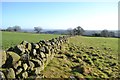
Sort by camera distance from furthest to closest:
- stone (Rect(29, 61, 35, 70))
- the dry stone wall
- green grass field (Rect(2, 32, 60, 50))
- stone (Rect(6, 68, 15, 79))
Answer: green grass field (Rect(2, 32, 60, 50)) → stone (Rect(29, 61, 35, 70)) → the dry stone wall → stone (Rect(6, 68, 15, 79))

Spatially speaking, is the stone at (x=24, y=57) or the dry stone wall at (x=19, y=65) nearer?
the dry stone wall at (x=19, y=65)

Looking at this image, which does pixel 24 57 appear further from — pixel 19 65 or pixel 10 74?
pixel 10 74

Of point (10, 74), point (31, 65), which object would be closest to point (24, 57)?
point (31, 65)

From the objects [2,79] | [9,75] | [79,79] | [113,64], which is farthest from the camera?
[113,64]

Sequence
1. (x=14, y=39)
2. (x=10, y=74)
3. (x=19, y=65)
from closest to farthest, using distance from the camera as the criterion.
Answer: (x=10, y=74) < (x=19, y=65) < (x=14, y=39)

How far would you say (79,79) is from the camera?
34.3 ft

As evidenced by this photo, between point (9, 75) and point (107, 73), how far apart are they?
274 inches

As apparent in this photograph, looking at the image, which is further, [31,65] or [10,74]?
[31,65]

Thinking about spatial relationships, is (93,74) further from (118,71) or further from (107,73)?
(118,71)

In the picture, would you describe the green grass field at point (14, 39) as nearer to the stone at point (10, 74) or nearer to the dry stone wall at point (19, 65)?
the dry stone wall at point (19, 65)

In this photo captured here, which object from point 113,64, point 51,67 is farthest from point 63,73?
point 113,64

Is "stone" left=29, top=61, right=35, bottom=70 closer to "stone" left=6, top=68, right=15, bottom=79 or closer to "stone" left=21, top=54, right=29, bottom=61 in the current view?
"stone" left=21, top=54, right=29, bottom=61

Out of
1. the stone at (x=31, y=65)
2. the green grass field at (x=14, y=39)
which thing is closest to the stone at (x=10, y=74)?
the stone at (x=31, y=65)

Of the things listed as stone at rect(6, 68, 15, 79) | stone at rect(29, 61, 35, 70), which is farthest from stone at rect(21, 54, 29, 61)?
stone at rect(6, 68, 15, 79)
